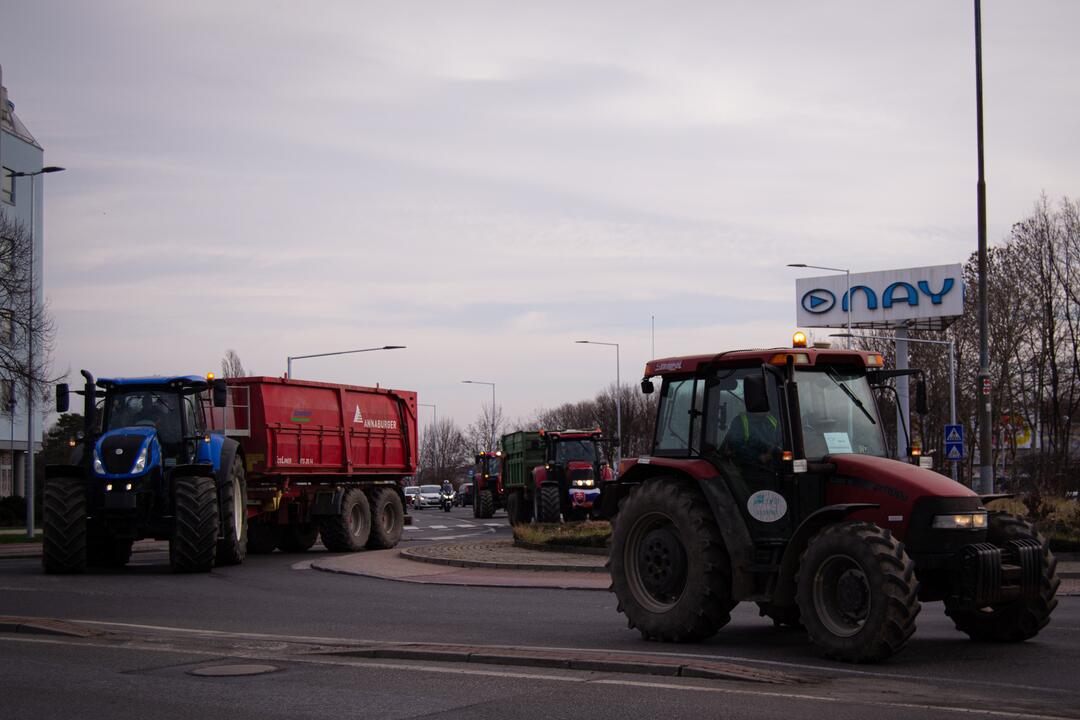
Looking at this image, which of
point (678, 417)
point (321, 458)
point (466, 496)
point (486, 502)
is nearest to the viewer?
point (678, 417)

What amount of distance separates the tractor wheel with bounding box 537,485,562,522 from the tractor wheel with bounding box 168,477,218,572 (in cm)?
1367

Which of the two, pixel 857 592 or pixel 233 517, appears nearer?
pixel 857 592

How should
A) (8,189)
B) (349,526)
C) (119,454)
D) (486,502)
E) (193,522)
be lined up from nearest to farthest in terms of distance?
1. (193,522)
2. (119,454)
3. (349,526)
4. (486,502)
5. (8,189)

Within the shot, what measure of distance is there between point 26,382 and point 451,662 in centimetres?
2795

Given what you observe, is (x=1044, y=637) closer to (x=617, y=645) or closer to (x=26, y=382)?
(x=617, y=645)

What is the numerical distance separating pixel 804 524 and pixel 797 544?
22 cm

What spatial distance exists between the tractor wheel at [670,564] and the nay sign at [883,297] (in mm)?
44258

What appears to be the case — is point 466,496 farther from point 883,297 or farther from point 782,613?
point 782,613

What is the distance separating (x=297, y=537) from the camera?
96.8 feet

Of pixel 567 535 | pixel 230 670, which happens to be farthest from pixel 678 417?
pixel 567 535

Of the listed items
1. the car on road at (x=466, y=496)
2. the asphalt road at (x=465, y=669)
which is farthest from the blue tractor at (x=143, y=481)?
the car on road at (x=466, y=496)

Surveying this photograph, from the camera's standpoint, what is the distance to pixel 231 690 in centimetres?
939

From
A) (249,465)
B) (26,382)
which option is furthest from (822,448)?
(26,382)

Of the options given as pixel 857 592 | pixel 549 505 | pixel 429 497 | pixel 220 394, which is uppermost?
pixel 220 394
